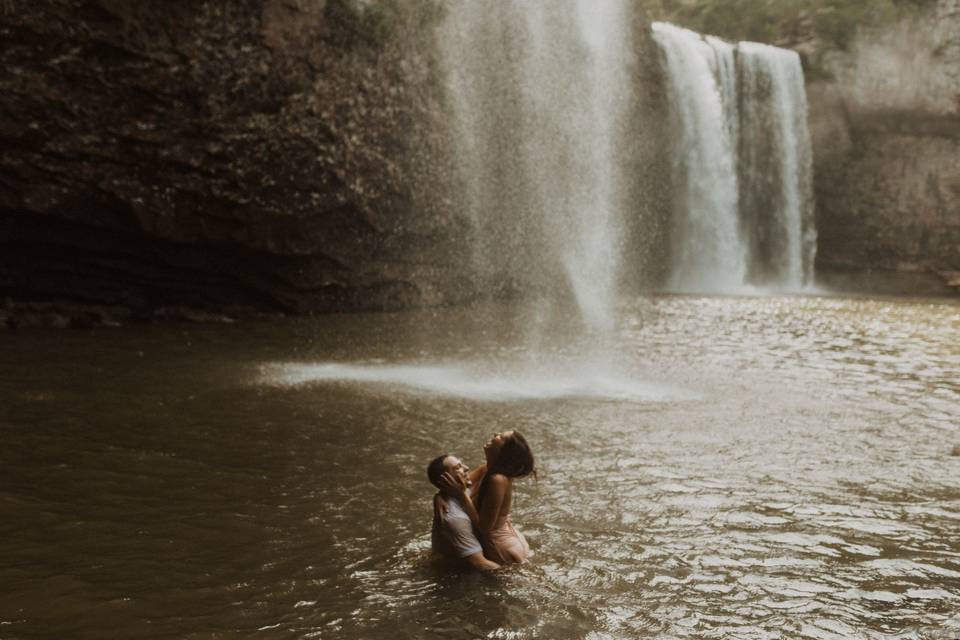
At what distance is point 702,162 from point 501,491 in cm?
2153

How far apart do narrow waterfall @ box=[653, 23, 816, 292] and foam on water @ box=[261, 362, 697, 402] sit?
1536 cm

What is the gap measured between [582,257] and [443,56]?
23.1 feet

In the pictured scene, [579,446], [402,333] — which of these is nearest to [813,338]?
[402,333]

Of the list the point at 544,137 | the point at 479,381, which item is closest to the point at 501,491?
the point at 479,381

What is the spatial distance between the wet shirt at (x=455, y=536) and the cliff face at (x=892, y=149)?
84.5ft

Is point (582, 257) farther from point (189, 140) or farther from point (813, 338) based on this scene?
point (189, 140)

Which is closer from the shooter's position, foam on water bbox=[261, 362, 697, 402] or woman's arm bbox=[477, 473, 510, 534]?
woman's arm bbox=[477, 473, 510, 534]

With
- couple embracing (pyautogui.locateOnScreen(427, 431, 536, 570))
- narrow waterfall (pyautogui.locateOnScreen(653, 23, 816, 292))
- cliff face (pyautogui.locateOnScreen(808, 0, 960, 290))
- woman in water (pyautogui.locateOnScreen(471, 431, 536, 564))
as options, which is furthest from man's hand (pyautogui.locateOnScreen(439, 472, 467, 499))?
cliff face (pyautogui.locateOnScreen(808, 0, 960, 290))

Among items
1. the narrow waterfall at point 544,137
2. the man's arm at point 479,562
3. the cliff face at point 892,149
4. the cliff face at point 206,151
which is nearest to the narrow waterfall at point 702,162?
the narrow waterfall at point 544,137

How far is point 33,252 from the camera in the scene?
41.3 feet

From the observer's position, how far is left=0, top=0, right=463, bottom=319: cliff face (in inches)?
459

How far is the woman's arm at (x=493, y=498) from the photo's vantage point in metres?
4.09

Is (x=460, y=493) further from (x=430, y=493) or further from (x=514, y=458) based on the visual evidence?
(x=430, y=493)

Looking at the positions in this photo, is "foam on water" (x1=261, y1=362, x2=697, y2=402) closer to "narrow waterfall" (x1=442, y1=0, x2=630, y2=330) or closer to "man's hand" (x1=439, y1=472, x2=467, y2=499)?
"man's hand" (x1=439, y1=472, x2=467, y2=499)
